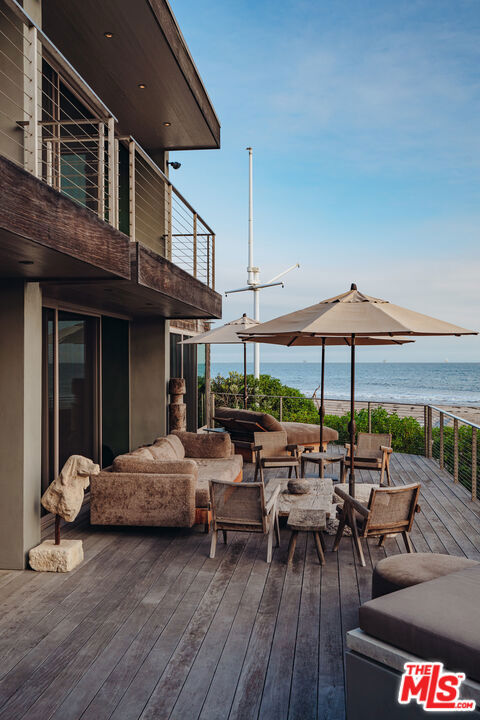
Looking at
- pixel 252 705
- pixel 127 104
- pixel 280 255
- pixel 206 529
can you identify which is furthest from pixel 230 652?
pixel 280 255

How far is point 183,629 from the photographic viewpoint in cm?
Answer: 378

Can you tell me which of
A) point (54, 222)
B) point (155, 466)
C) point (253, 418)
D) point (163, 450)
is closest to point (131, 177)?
point (54, 222)

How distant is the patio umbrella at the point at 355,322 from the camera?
4.81 metres

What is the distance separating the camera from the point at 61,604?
421 cm

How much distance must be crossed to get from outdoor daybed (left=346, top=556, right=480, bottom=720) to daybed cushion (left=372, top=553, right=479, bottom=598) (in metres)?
0.45

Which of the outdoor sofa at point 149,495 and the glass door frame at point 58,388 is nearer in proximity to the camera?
the outdoor sofa at point 149,495

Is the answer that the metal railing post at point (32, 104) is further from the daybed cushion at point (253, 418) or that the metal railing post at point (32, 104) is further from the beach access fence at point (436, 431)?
Answer: the daybed cushion at point (253, 418)

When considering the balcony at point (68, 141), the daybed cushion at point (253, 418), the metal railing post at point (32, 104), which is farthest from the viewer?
the daybed cushion at point (253, 418)

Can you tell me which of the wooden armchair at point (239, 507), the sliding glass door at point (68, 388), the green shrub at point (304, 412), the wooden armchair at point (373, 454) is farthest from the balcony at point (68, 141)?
the green shrub at point (304, 412)

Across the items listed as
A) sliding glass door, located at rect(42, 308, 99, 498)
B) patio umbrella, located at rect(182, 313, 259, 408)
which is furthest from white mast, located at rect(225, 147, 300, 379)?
sliding glass door, located at rect(42, 308, 99, 498)

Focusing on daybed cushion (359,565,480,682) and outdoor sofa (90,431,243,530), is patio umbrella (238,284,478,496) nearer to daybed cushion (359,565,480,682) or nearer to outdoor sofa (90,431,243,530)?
outdoor sofa (90,431,243,530)

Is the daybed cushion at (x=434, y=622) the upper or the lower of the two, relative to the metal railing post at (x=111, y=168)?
lower

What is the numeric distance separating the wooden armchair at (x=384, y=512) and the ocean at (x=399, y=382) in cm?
4335

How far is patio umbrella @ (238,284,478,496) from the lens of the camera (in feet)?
15.8
